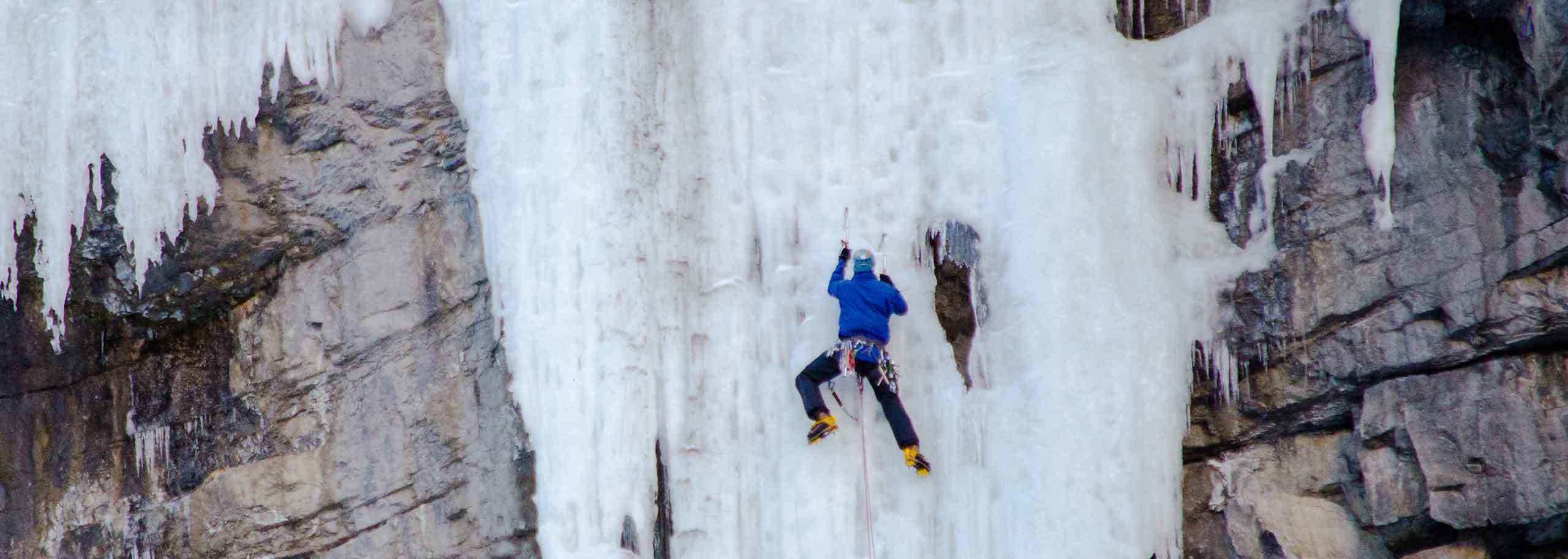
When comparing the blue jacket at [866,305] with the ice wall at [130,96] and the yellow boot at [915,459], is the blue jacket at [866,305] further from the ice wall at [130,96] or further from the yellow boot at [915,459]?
the ice wall at [130,96]

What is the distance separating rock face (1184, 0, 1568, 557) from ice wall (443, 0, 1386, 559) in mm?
221

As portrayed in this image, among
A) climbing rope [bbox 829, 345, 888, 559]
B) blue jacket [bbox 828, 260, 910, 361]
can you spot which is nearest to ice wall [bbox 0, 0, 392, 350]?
blue jacket [bbox 828, 260, 910, 361]

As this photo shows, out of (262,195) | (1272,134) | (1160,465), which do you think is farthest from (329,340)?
(1272,134)

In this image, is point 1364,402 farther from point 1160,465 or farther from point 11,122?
point 11,122

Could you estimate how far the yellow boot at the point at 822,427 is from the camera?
6215 millimetres

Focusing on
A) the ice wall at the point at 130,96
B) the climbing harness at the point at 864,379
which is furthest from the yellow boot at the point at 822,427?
the ice wall at the point at 130,96

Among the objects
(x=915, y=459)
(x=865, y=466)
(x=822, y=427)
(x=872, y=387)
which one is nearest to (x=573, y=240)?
(x=822, y=427)

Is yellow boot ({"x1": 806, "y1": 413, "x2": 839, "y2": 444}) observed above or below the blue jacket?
below

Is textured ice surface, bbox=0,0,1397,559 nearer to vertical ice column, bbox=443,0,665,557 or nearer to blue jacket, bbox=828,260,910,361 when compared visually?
vertical ice column, bbox=443,0,665,557

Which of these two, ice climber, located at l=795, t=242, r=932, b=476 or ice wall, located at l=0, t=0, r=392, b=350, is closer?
ice climber, located at l=795, t=242, r=932, b=476

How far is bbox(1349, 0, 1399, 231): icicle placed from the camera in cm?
626

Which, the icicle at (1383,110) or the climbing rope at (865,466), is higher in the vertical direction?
the icicle at (1383,110)

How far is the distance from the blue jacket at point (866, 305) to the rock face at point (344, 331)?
5.73 feet

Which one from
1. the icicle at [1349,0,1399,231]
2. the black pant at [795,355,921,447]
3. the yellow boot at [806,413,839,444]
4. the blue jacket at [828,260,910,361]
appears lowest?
the yellow boot at [806,413,839,444]
